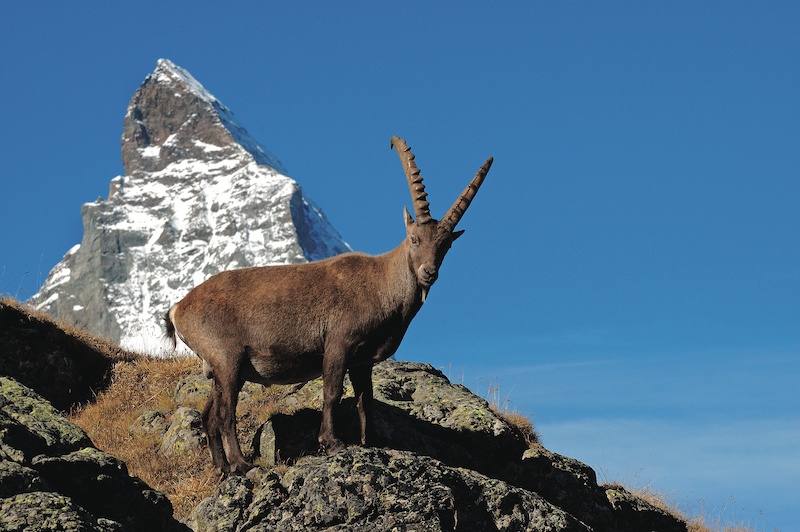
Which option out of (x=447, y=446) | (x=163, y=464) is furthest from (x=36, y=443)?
(x=447, y=446)

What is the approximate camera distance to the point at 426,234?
1005cm

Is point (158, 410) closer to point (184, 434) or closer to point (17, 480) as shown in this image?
point (184, 434)

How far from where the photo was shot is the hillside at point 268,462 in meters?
7.27

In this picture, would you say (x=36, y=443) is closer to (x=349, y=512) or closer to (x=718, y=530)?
(x=349, y=512)

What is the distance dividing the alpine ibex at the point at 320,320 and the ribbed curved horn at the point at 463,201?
0.05ft

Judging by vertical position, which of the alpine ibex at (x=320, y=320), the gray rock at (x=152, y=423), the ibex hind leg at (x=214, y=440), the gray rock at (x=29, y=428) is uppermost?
the alpine ibex at (x=320, y=320)

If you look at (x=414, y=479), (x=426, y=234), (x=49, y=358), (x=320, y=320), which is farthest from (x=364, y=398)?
(x=49, y=358)

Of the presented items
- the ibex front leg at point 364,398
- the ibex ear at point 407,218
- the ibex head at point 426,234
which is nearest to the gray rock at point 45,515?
the ibex front leg at point 364,398

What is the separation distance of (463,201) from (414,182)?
30.2 inches

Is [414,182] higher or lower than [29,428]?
higher

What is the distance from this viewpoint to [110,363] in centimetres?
1769

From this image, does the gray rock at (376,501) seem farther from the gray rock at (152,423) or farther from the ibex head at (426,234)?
the gray rock at (152,423)

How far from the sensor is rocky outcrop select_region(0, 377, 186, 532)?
618 centimetres

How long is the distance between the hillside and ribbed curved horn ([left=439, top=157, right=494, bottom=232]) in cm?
322
